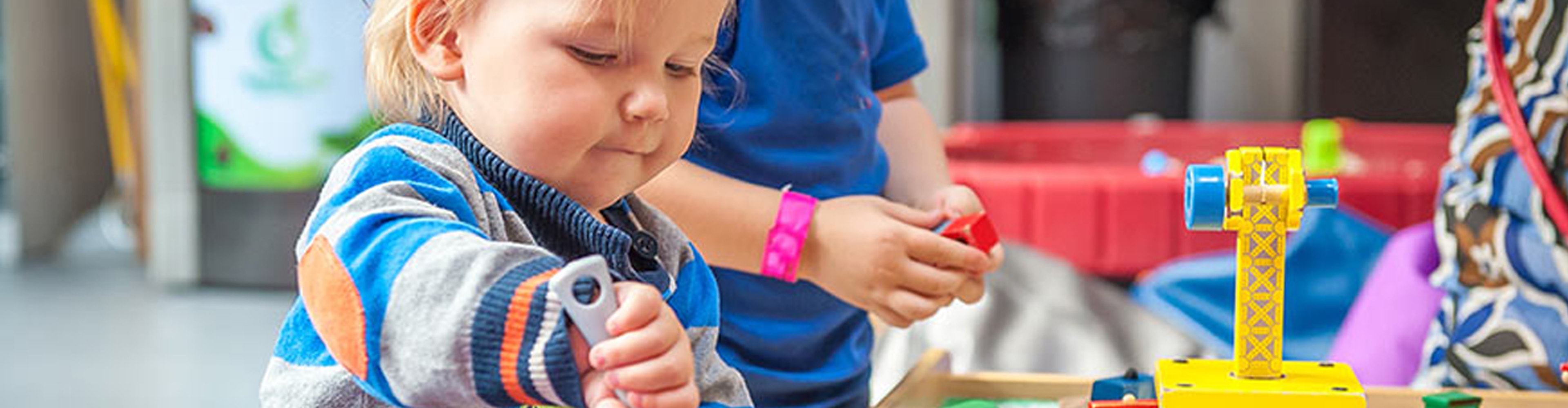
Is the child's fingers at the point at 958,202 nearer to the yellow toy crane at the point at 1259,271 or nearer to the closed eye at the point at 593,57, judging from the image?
the yellow toy crane at the point at 1259,271

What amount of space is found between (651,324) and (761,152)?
413 millimetres

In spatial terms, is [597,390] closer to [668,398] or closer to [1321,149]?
[668,398]

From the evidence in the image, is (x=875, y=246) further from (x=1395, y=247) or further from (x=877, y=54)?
(x=1395, y=247)

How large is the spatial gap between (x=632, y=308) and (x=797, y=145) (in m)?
0.43

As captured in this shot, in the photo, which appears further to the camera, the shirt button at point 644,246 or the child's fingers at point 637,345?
the shirt button at point 644,246

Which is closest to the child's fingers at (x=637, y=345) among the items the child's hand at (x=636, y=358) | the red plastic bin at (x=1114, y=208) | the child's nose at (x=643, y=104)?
the child's hand at (x=636, y=358)

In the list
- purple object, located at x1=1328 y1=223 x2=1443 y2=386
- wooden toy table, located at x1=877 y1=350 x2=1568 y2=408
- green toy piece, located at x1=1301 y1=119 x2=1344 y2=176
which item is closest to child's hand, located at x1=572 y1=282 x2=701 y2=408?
wooden toy table, located at x1=877 y1=350 x2=1568 y2=408

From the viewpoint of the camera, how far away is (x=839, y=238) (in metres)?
0.78

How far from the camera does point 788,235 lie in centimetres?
80

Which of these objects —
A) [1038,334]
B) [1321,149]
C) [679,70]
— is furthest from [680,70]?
[1321,149]

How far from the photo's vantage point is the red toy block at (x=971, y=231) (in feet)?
2.59

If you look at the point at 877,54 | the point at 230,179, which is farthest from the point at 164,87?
the point at 877,54

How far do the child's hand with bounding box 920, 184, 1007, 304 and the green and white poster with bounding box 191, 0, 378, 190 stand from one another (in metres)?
2.62

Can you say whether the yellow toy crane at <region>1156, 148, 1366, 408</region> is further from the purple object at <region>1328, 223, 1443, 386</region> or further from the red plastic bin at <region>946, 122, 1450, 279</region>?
the red plastic bin at <region>946, 122, 1450, 279</region>
